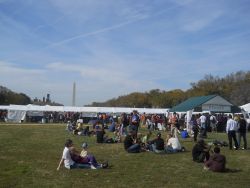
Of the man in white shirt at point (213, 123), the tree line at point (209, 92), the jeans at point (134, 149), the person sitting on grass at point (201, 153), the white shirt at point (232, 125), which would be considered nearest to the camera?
the person sitting on grass at point (201, 153)

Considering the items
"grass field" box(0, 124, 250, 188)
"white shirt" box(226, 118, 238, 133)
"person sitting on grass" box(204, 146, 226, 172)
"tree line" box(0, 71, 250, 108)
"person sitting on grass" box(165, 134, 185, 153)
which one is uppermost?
"tree line" box(0, 71, 250, 108)

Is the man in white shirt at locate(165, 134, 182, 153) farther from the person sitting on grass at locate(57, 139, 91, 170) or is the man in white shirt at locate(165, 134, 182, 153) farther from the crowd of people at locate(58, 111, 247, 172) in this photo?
the person sitting on grass at locate(57, 139, 91, 170)

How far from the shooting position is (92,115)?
60.7 m

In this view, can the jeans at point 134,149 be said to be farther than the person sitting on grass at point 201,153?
Yes

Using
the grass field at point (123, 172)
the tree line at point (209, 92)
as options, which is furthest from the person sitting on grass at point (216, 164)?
the tree line at point (209, 92)

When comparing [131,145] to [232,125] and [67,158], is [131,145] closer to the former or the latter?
[232,125]

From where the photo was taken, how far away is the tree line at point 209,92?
294 feet

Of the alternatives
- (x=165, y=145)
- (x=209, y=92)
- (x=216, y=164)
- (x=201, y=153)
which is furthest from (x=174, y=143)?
(x=209, y=92)

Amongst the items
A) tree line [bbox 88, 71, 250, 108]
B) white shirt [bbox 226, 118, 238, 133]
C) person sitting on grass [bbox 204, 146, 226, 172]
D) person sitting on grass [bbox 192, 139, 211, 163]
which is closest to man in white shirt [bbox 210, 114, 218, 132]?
white shirt [bbox 226, 118, 238, 133]

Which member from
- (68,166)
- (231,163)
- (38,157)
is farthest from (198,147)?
(38,157)

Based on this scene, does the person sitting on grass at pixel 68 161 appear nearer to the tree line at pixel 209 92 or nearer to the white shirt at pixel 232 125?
the white shirt at pixel 232 125

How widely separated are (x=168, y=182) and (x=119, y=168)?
2.85 m

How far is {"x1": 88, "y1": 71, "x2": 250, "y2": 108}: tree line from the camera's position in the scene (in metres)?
89.7

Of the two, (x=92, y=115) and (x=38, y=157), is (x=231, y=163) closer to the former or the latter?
(x=38, y=157)
